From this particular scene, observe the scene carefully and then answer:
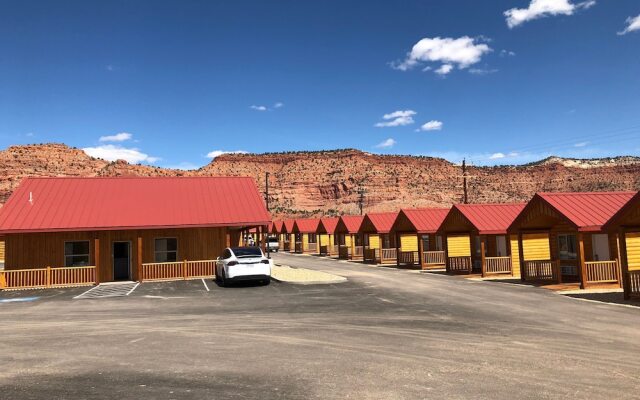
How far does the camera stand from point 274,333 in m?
10.8

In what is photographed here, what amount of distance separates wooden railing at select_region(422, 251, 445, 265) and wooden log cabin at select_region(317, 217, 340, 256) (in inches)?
790

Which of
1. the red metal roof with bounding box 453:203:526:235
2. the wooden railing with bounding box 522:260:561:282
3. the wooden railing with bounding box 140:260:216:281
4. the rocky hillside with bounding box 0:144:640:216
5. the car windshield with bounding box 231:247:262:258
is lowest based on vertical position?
the wooden railing with bounding box 522:260:561:282

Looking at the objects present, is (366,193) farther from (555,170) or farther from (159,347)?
(159,347)

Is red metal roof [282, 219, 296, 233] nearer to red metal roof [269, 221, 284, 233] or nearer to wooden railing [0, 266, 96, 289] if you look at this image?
red metal roof [269, 221, 284, 233]

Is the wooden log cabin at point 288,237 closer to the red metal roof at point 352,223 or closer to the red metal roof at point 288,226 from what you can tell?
the red metal roof at point 288,226

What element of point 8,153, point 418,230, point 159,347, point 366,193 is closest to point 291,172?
point 366,193

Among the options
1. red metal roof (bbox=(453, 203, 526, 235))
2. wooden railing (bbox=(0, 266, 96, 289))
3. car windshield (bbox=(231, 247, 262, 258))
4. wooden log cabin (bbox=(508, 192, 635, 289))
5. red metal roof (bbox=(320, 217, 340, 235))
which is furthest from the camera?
red metal roof (bbox=(320, 217, 340, 235))

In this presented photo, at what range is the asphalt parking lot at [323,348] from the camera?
6684mm

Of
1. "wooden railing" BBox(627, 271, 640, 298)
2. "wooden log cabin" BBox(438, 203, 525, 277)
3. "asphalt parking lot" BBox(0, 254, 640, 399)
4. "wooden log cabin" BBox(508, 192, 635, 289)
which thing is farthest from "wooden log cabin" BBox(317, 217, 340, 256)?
"wooden railing" BBox(627, 271, 640, 298)

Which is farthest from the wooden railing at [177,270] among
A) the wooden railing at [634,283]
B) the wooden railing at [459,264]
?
the wooden railing at [634,283]

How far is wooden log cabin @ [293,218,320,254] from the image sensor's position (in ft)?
201

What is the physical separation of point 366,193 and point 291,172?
27.9m

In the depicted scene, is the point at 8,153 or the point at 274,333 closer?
the point at 274,333

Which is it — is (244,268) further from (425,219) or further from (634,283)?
(425,219)
